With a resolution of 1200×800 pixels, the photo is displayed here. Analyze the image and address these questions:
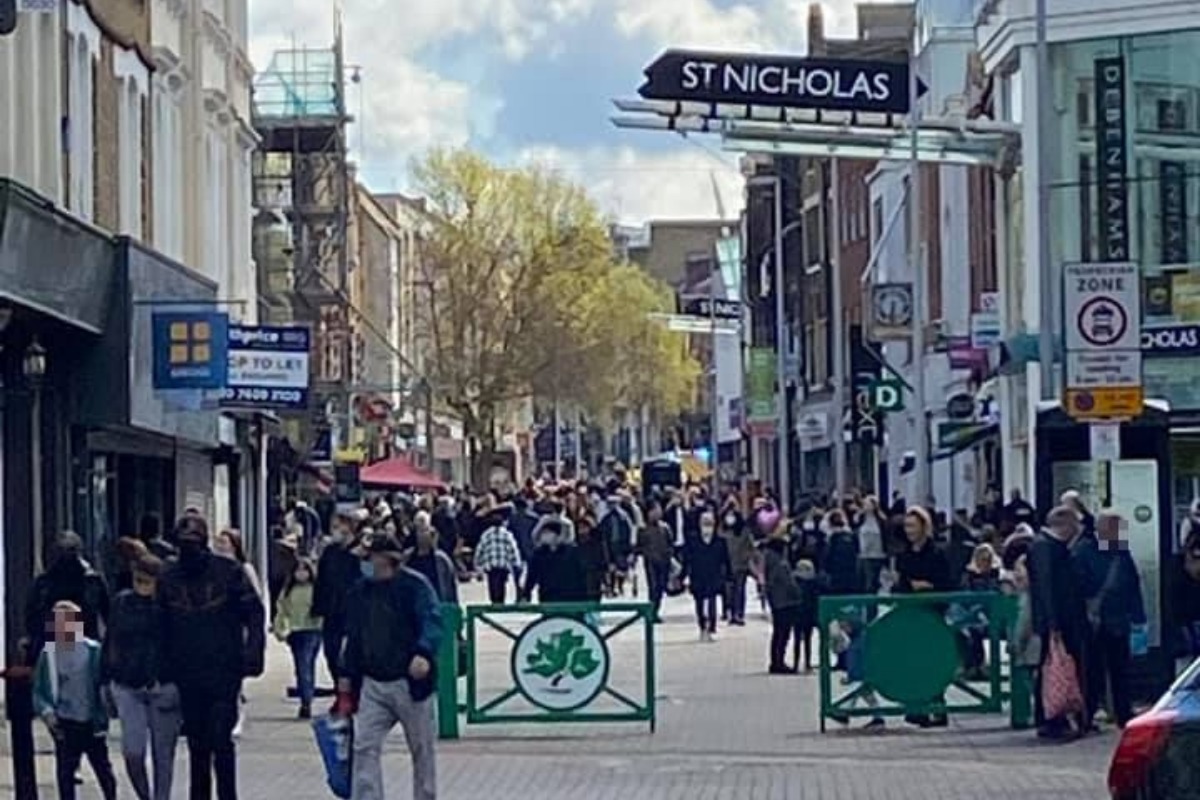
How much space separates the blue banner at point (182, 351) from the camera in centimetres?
3161

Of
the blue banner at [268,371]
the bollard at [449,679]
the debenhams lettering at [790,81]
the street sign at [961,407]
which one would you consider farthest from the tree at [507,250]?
the bollard at [449,679]

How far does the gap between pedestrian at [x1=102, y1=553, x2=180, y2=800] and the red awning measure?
162ft

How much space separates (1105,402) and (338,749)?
8218 mm

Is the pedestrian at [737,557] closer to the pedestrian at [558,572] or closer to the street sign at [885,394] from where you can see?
the street sign at [885,394]

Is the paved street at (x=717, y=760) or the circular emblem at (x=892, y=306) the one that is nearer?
the paved street at (x=717, y=760)

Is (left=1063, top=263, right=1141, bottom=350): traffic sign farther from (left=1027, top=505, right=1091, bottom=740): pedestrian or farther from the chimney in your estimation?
the chimney

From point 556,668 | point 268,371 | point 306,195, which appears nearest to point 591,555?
point 268,371

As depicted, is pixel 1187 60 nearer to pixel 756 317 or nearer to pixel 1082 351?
pixel 1082 351

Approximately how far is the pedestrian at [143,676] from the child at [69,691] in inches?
8.0

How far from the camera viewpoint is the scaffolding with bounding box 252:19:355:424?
79.9 m

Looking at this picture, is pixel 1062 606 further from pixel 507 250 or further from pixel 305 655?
pixel 507 250

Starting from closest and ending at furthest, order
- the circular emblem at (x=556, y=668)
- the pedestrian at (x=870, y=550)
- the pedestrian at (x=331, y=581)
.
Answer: the circular emblem at (x=556, y=668), the pedestrian at (x=331, y=581), the pedestrian at (x=870, y=550)

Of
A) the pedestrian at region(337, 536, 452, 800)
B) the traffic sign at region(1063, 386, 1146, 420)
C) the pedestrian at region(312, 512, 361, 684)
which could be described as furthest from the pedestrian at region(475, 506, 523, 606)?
the pedestrian at region(337, 536, 452, 800)

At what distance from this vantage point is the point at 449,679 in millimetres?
24297
